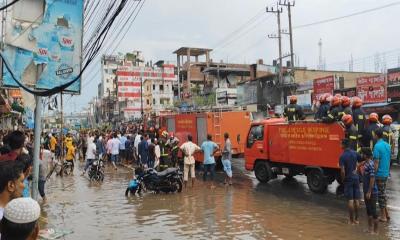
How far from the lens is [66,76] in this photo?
26.0 ft

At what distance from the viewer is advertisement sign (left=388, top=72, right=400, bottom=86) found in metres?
25.6

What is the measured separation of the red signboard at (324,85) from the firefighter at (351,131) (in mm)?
19957

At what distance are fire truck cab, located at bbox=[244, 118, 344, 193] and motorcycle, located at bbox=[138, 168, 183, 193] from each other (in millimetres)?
3116

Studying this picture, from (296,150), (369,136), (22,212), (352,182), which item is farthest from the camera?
(296,150)

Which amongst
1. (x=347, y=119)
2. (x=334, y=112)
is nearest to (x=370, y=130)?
(x=347, y=119)

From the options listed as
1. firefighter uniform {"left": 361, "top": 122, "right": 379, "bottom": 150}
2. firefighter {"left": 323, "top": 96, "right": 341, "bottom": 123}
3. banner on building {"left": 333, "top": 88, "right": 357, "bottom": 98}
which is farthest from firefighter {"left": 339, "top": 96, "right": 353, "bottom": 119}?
banner on building {"left": 333, "top": 88, "right": 357, "bottom": 98}

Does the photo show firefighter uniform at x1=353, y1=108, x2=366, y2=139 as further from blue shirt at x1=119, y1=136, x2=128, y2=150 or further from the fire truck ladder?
blue shirt at x1=119, y1=136, x2=128, y2=150

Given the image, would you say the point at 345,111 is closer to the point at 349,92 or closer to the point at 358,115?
the point at 358,115

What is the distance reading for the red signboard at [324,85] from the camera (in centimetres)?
3133

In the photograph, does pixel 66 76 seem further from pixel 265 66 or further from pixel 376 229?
pixel 265 66

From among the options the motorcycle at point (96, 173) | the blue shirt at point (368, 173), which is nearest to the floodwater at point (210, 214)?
the blue shirt at point (368, 173)

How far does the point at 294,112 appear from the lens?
47.1 feet

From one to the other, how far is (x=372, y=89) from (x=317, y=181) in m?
16.0

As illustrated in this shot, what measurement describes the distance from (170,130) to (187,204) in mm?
12195
